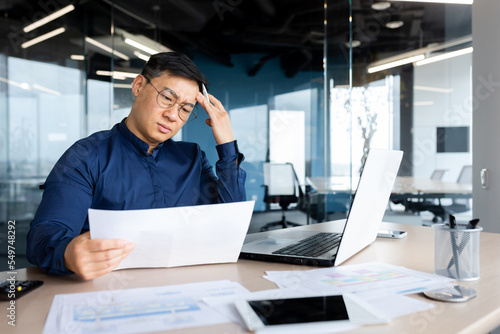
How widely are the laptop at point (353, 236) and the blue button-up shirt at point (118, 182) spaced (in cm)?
40

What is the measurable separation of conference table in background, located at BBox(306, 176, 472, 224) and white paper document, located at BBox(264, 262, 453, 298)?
3.35m

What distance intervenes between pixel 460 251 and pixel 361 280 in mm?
243

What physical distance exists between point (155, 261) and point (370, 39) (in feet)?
14.9

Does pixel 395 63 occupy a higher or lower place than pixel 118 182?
higher

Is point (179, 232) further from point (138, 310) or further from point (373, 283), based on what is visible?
point (373, 283)

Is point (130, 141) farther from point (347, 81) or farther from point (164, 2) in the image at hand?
point (164, 2)

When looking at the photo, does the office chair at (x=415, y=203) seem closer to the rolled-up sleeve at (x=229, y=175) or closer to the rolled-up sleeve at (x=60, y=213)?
the rolled-up sleeve at (x=229, y=175)

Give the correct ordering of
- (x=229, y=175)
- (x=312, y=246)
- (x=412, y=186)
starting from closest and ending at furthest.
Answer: (x=312, y=246)
(x=229, y=175)
(x=412, y=186)

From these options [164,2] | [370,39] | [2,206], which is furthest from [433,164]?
[2,206]

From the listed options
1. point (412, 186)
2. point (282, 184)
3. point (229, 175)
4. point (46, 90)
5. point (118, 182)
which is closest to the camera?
point (118, 182)

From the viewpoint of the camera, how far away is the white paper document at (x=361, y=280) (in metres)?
0.90

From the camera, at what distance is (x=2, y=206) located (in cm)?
432

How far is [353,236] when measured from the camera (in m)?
1.16

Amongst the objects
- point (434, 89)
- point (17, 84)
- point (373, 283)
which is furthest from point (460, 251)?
point (17, 84)
